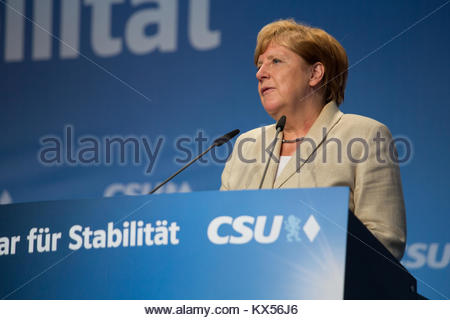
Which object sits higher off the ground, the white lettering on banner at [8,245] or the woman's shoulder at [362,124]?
the woman's shoulder at [362,124]

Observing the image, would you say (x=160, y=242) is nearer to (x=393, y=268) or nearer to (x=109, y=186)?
(x=393, y=268)

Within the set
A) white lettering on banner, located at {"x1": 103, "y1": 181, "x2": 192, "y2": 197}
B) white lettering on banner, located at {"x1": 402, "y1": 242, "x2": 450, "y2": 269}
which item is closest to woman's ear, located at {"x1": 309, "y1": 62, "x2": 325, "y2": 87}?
white lettering on banner, located at {"x1": 402, "y1": 242, "x2": 450, "y2": 269}

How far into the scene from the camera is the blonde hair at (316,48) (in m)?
2.42

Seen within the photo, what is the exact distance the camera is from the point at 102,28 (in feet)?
11.2

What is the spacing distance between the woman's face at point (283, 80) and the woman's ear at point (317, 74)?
13mm

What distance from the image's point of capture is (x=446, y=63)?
277cm

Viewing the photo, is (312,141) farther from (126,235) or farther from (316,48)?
(126,235)

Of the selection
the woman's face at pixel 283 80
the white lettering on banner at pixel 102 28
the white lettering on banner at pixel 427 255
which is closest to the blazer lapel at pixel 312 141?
the woman's face at pixel 283 80

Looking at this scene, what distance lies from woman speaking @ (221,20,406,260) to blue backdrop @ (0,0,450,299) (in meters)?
0.47

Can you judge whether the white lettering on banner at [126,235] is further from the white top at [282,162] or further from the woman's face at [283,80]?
the woman's face at [283,80]

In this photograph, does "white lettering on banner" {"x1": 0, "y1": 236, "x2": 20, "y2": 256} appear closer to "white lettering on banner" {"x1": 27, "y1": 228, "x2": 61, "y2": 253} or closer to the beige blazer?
"white lettering on banner" {"x1": 27, "y1": 228, "x2": 61, "y2": 253}

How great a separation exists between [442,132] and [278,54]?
30.7 inches

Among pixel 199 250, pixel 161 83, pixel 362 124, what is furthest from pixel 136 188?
pixel 199 250

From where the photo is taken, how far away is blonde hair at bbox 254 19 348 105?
242 centimetres
